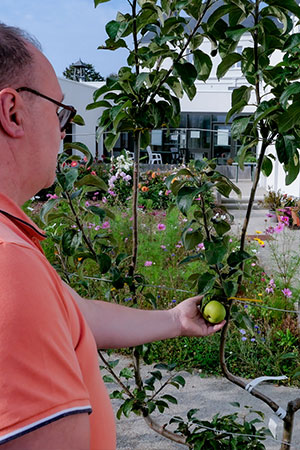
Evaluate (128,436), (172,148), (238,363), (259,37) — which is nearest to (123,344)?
(259,37)

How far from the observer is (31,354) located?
53 cm

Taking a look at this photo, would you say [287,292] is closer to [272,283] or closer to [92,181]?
[272,283]

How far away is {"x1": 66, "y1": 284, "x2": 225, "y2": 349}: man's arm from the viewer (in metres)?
1.22

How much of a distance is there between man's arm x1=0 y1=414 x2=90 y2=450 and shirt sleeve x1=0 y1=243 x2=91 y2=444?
0.01 m

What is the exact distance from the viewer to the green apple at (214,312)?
138 centimetres

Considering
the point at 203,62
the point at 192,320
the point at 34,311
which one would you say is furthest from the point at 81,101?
the point at 34,311

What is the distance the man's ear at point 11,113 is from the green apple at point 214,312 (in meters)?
0.87

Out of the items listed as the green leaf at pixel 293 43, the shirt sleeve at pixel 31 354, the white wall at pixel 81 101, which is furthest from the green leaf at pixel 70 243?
the white wall at pixel 81 101

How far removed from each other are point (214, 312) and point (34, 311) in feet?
2.99

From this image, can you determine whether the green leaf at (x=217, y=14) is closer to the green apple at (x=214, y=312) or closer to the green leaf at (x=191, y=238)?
the green leaf at (x=191, y=238)

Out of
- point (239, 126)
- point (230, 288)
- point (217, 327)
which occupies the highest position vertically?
point (239, 126)

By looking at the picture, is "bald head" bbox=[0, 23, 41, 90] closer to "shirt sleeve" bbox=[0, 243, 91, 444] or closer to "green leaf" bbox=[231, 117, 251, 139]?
"shirt sleeve" bbox=[0, 243, 91, 444]

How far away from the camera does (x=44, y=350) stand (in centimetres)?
54

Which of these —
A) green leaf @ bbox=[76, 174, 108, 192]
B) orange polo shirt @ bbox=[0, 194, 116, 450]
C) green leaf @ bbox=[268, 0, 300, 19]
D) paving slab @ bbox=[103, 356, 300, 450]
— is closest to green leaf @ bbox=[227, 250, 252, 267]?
green leaf @ bbox=[76, 174, 108, 192]
